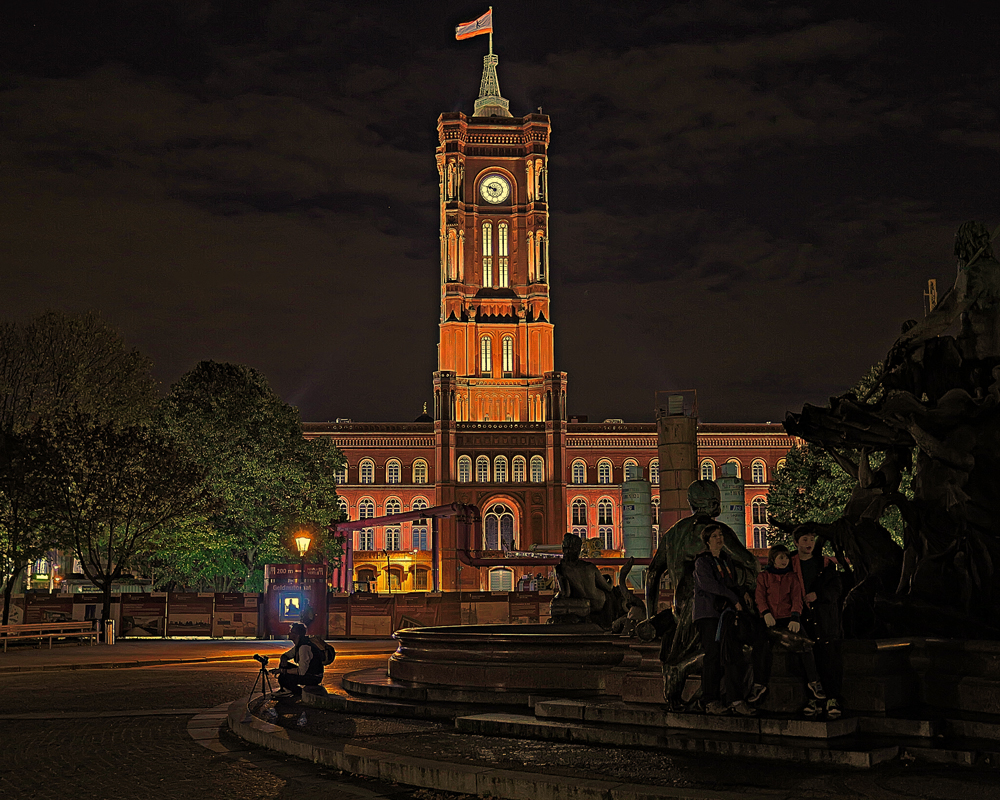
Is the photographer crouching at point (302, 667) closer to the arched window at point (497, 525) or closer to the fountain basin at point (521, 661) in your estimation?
the fountain basin at point (521, 661)

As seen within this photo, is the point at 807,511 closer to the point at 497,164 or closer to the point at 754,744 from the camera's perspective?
the point at 754,744

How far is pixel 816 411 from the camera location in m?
11.2

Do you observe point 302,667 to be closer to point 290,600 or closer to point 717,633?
point 717,633

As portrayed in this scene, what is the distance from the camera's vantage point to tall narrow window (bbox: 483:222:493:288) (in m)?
91.0

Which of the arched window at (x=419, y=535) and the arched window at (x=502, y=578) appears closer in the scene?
the arched window at (x=502, y=578)

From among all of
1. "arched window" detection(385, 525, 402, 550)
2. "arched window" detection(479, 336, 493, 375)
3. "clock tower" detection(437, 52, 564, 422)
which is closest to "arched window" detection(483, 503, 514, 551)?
"arched window" detection(385, 525, 402, 550)

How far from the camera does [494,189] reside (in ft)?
305

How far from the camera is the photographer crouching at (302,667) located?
12.0m

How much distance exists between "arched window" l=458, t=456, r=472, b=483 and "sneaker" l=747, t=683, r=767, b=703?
236 ft

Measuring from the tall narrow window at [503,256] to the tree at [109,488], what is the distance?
60.3 meters

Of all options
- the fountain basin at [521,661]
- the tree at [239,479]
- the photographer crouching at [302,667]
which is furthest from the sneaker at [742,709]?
the tree at [239,479]

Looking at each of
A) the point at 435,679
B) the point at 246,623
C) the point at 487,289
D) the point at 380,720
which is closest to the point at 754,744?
the point at 380,720

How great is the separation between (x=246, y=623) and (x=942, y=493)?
78.9ft

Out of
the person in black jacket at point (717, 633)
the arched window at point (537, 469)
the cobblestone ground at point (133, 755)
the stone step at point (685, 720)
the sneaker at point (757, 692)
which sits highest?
the arched window at point (537, 469)
